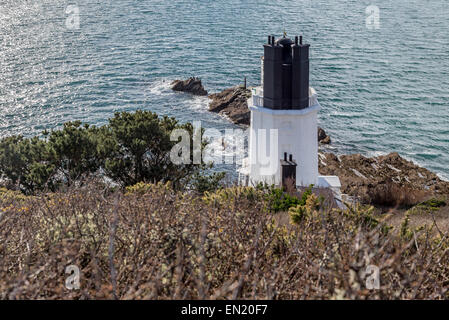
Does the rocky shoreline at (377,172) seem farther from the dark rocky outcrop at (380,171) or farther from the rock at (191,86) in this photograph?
the rock at (191,86)

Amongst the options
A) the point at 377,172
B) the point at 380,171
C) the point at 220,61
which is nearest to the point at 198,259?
the point at 377,172

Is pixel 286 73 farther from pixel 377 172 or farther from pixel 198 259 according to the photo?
pixel 198 259

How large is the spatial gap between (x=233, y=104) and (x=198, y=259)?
33.6 m

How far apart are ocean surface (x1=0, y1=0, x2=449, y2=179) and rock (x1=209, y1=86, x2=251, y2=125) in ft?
3.02

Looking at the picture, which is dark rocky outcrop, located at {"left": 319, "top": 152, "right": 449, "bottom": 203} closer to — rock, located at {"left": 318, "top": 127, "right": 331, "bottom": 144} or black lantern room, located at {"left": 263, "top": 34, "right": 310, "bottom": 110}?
rock, located at {"left": 318, "top": 127, "right": 331, "bottom": 144}

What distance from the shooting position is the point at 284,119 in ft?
63.9

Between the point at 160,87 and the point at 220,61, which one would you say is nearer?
the point at 160,87

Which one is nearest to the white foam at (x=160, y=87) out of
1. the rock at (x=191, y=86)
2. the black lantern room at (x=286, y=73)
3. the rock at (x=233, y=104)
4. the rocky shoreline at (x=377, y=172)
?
the rock at (x=191, y=86)

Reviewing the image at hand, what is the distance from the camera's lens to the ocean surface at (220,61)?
38041 millimetres

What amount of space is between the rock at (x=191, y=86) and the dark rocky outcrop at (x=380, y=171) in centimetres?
1458

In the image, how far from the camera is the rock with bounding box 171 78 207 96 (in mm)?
42844

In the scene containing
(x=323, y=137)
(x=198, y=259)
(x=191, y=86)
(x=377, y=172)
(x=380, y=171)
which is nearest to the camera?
(x=198, y=259)

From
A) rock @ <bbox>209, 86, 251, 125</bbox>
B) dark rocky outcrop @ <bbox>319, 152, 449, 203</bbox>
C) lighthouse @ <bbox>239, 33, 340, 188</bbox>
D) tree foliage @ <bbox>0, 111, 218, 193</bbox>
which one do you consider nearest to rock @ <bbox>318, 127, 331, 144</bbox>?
dark rocky outcrop @ <bbox>319, 152, 449, 203</bbox>
